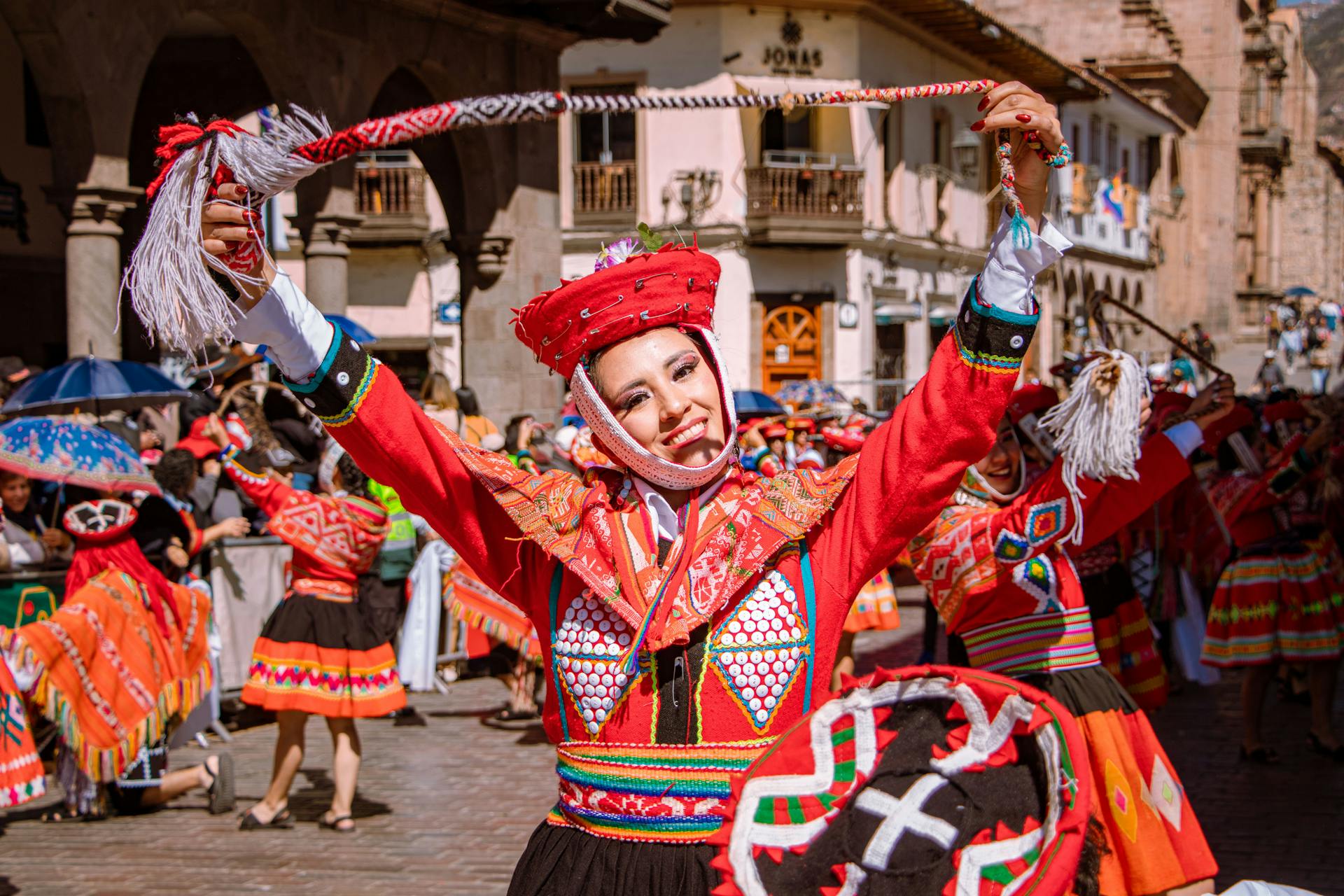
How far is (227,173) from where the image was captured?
2750 mm

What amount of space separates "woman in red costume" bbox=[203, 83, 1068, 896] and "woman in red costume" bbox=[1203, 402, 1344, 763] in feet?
19.7

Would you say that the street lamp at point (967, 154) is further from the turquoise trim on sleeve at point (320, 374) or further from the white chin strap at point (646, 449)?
the turquoise trim on sleeve at point (320, 374)

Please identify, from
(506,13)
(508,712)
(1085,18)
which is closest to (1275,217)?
(1085,18)

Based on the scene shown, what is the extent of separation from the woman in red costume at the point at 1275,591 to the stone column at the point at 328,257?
711 cm

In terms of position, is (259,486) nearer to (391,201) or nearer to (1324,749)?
(1324,749)

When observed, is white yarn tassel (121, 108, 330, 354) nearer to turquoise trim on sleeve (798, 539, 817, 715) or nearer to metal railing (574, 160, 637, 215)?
turquoise trim on sleeve (798, 539, 817, 715)

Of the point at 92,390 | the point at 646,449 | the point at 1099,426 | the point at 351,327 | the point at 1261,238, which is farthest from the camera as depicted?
the point at 1261,238

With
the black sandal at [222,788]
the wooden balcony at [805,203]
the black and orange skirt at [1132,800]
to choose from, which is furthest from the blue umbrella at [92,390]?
the wooden balcony at [805,203]

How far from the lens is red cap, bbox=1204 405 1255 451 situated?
5113 mm

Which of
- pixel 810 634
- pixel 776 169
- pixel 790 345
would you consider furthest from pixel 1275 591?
pixel 790 345

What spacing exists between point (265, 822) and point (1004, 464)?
408 centimetres

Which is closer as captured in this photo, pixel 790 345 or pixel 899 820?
pixel 899 820

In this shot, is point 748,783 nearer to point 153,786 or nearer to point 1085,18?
point 153,786

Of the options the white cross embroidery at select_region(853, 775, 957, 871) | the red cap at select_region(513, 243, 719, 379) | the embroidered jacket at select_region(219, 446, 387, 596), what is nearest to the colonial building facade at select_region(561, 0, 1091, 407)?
the embroidered jacket at select_region(219, 446, 387, 596)
